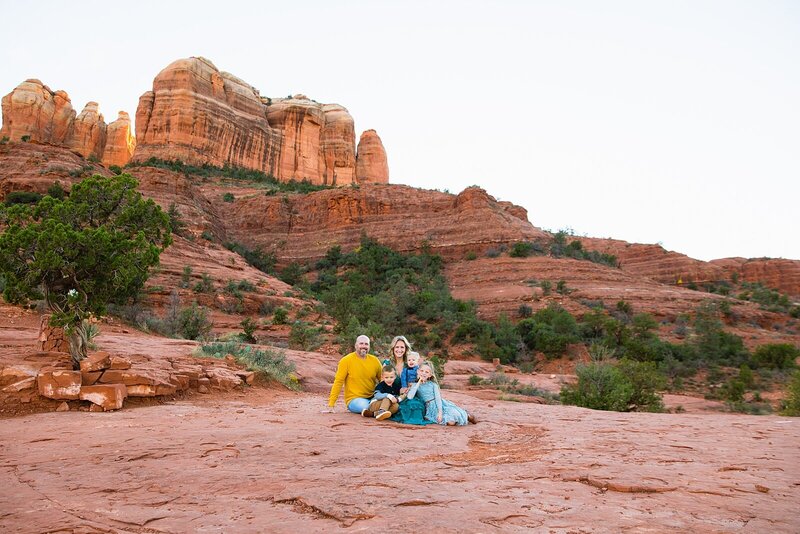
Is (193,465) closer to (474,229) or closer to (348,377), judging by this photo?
(348,377)

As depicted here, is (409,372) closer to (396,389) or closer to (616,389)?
(396,389)

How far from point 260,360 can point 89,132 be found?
212 feet

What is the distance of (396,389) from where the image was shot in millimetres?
6289

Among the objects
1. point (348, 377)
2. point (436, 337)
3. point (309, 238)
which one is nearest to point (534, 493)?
point (348, 377)

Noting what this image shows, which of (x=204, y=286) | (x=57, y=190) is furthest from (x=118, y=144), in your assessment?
(x=204, y=286)

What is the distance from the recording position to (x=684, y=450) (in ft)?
14.8

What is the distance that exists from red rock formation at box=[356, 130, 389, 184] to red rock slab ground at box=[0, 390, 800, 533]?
6389cm

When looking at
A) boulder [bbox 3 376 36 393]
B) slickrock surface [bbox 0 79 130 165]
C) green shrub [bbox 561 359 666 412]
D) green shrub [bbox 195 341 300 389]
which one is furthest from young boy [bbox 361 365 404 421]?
slickrock surface [bbox 0 79 130 165]

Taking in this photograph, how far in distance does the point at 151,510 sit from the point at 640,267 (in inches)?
1964

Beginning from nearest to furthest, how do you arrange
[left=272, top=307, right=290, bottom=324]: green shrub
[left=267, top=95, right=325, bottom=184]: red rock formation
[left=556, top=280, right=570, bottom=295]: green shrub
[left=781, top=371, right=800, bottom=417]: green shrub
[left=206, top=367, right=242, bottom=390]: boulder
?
[left=206, top=367, right=242, bottom=390]: boulder → [left=781, top=371, right=800, bottom=417]: green shrub → [left=272, top=307, right=290, bottom=324]: green shrub → [left=556, top=280, right=570, bottom=295]: green shrub → [left=267, top=95, right=325, bottom=184]: red rock formation

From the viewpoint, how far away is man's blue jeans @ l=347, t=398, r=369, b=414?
6246 mm

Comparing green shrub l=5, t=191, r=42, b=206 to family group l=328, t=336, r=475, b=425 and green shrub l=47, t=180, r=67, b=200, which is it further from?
family group l=328, t=336, r=475, b=425

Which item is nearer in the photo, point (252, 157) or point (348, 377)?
point (348, 377)

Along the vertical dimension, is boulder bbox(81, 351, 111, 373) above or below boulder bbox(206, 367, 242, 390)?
above
